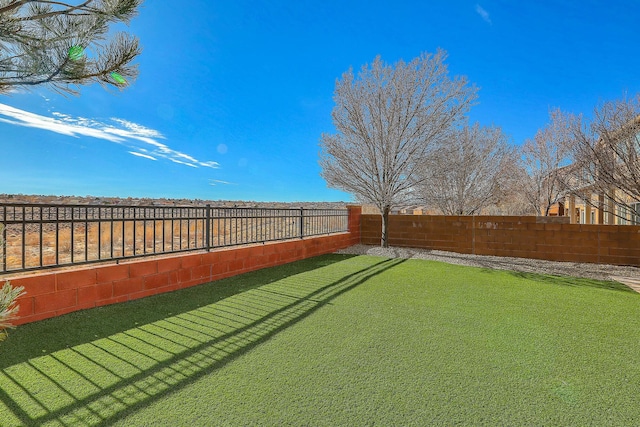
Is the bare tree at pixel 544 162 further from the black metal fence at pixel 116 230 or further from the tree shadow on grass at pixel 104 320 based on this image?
the tree shadow on grass at pixel 104 320

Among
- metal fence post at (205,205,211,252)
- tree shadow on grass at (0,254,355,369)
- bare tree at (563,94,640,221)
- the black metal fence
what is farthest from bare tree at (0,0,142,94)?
bare tree at (563,94,640,221)

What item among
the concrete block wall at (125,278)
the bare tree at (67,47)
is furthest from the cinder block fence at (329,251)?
the bare tree at (67,47)

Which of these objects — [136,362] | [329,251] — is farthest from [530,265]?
Result: [136,362]

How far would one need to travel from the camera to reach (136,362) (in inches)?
91.2

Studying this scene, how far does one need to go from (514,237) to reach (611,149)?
3146mm

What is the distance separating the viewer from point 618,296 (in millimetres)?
4672

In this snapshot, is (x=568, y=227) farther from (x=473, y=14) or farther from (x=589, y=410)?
(x=589, y=410)

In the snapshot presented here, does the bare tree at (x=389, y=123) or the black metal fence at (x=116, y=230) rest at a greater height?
the bare tree at (x=389, y=123)

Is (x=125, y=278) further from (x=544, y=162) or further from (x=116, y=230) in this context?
(x=544, y=162)

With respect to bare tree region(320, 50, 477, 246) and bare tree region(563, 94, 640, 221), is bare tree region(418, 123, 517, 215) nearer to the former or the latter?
bare tree region(320, 50, 477, 246)

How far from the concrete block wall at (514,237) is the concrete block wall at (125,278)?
5.09m

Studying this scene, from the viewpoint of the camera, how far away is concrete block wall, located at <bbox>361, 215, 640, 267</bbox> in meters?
7.77

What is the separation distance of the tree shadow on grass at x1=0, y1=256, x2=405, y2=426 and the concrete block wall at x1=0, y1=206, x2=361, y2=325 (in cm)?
43

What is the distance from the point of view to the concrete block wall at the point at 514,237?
7768mm
